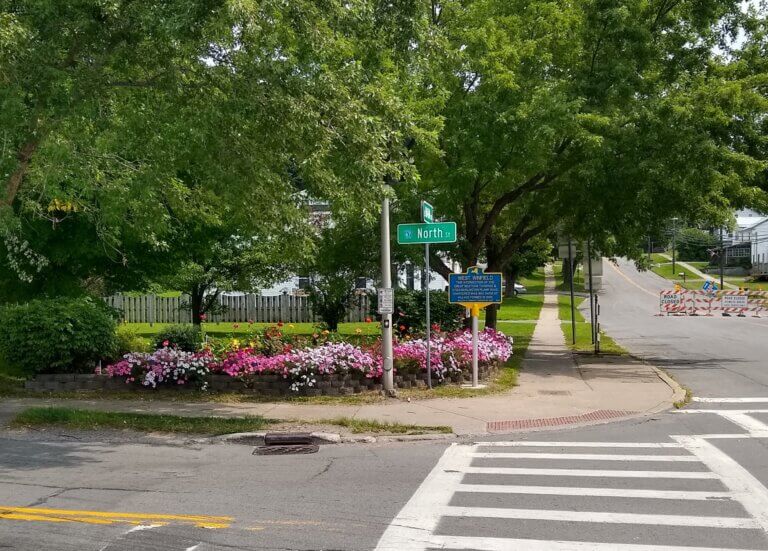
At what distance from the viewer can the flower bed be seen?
458 inches

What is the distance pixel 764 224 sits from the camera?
301 ft

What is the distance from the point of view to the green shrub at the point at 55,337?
39.1ft

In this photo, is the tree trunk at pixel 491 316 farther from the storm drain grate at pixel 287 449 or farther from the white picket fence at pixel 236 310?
the white picket fence at pixel 236 310

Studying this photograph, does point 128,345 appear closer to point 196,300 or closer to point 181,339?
point 181,339

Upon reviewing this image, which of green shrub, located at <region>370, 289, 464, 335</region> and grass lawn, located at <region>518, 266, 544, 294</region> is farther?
grass lawn, located at <region>518, 266, 544, 294</region>

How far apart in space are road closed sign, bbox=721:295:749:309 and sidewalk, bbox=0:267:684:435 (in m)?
27.2

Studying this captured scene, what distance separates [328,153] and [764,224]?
3807 inches

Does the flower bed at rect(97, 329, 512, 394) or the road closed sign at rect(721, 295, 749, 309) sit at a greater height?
the flower bed at rect(97, 329, 512, 394)

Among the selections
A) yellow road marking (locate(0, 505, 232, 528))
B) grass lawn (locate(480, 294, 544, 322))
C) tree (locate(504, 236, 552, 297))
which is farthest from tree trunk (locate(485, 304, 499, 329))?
tree (locate(504, 236, 552, 297))

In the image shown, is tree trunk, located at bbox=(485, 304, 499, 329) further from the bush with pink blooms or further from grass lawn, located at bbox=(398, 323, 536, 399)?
the bush with pink blooms

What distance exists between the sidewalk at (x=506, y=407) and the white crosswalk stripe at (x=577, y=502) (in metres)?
1.68

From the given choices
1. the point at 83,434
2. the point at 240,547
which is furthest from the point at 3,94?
the point at 240,547

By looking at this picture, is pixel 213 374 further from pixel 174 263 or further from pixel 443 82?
pixel 443 82

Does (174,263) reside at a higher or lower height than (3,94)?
lower
